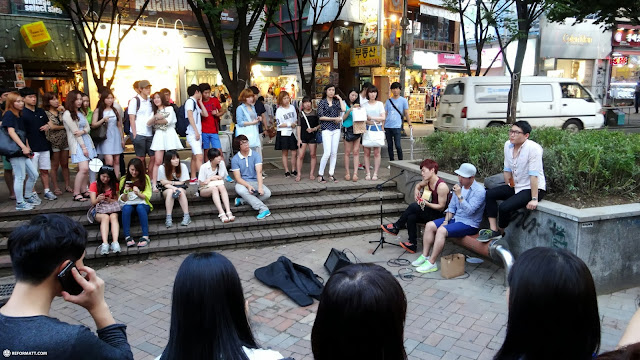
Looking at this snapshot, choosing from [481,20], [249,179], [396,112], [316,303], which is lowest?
[316,303]

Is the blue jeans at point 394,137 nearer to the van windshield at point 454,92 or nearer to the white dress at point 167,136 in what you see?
the white dress at point 167,136

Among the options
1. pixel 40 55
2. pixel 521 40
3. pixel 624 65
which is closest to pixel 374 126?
pixel 521 40

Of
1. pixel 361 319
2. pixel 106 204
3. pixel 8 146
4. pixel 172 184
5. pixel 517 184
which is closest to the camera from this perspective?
pixel 361 319

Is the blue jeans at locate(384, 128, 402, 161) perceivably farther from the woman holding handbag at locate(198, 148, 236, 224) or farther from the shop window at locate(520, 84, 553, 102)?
the shop window at locate(520, 84, 553, 102)

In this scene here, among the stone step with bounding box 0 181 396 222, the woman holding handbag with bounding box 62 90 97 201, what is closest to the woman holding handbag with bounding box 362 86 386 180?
the stone step with bounding box 0 181 396 222

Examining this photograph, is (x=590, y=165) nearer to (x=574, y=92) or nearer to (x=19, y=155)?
(x=19, y=155)

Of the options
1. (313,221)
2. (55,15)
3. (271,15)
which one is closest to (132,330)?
(313,221)

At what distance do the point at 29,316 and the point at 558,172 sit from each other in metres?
5.69

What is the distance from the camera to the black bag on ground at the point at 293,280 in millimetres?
4977

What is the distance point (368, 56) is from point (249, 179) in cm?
1613

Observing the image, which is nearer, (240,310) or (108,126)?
(240,310)

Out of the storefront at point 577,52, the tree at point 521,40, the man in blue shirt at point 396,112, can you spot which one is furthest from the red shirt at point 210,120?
the storefront at point 577,52

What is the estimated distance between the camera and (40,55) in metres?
13.5

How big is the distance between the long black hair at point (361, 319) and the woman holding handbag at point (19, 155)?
6527mm
